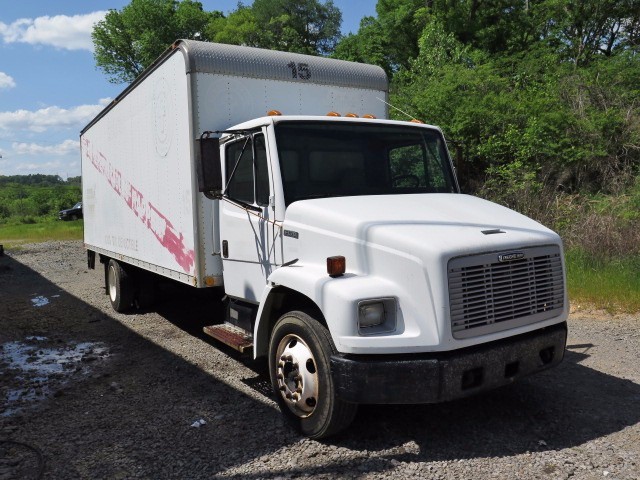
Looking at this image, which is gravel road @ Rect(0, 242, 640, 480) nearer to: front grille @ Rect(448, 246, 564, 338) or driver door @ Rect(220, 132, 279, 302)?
front grille @ Rect(448, 246, 564, 338)

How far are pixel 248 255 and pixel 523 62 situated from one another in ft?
48.7

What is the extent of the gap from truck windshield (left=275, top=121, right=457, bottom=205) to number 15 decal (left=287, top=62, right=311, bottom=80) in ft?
4.15

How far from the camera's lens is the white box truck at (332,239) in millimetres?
3377

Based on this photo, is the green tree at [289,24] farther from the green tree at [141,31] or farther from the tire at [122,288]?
the tire at [122,288]

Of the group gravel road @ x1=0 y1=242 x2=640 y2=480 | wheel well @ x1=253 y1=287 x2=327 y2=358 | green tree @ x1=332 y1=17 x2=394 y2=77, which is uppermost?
green tree @ x1=332 y1=17 x2=394 y2=77

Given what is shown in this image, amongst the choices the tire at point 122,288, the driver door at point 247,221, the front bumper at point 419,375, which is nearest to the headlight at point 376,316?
the front bumper at point 419,375

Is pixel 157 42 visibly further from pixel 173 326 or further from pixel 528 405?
pixel 528 405

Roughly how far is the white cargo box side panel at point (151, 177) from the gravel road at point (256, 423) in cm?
114

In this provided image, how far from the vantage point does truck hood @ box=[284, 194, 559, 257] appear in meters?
3.49

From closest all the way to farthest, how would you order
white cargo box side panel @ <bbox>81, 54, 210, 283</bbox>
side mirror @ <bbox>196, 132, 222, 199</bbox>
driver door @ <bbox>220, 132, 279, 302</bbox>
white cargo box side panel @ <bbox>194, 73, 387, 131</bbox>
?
side mirror @ <bbox>196, 132, 222, 199</bbox>
driver door @ <bbox>220, 132, 279, 302</bbox>
white cargo box side panel @ <bbox>194, 73, 387, 131</bbox>
white cargo box side panel @ <bbox>81, 54, 210, 283</bbox>

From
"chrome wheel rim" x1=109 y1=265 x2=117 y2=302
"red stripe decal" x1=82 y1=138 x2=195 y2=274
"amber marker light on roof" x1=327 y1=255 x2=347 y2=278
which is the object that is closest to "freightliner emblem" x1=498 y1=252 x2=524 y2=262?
"amber marker light on roof" x1=327 y1=255 x2=347 y2=278

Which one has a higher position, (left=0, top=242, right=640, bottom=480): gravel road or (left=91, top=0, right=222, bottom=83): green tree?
(left=91, top=0, right=222, bottom=83): green tree

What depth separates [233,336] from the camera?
4.95 meters

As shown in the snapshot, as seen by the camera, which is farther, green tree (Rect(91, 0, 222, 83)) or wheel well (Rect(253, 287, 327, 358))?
green tree (Rect(91, 0, 222, 83))
